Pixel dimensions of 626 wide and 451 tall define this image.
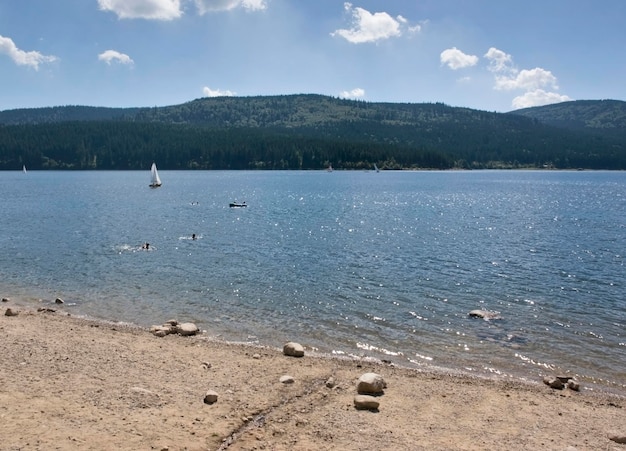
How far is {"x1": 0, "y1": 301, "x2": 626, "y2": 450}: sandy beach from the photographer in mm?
11391

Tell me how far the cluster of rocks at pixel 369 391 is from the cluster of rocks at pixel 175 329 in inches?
339

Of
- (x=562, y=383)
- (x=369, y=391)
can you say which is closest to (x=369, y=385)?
(x=369, y=391)

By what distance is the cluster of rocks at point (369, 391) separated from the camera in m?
13.4

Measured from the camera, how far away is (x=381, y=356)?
18750 millimetres

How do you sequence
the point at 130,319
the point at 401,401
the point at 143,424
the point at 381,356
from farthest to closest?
the point at 130,319 → the point at 381,356 → the point at 401,401 → the point at 143,424

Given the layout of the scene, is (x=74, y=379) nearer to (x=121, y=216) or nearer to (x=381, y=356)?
(x=381, y=356)

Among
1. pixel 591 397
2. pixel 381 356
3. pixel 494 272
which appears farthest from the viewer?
pixel 494 272

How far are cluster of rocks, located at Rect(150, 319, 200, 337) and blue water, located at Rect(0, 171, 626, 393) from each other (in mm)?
876

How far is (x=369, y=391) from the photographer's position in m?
14.3

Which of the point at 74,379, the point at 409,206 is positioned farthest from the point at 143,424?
the point at 409,206

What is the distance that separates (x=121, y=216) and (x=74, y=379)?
55.3 m

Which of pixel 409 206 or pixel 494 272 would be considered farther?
pixel 409 206

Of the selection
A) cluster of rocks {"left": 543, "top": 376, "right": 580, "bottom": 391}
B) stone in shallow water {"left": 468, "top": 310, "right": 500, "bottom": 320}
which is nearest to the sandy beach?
cluster of rocks {"left": 543, "top": 376, "right": 580, "bottom": 391}

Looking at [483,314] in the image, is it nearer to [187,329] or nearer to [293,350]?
[293,350]
